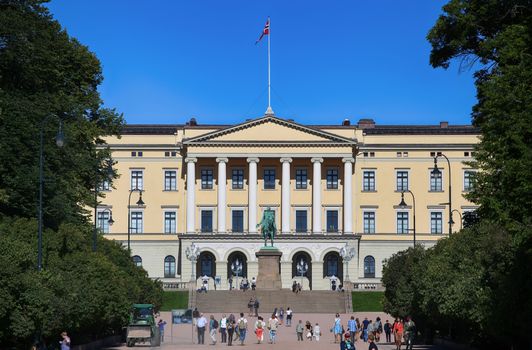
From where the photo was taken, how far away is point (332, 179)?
364ft

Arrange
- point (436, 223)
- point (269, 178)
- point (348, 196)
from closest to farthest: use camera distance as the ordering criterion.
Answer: point (348, 196) < point (436, 223) < point (269, 178)

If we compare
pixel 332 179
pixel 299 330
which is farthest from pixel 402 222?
pixel 299 330

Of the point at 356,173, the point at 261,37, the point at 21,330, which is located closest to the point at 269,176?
the point at 356,173

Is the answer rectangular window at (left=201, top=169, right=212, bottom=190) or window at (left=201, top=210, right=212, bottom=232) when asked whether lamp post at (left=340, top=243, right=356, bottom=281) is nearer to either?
window at (left=201, top=210, right=212, bottom=232)

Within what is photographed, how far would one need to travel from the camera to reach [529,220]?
3253cm

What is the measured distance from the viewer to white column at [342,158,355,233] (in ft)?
355

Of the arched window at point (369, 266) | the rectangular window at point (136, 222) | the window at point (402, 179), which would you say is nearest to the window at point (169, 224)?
the rectangular window at point (136, 222)

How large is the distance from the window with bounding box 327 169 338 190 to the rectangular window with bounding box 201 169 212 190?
10.9 metres

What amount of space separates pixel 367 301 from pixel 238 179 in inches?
923

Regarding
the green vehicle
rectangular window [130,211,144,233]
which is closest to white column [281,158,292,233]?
rectangular window [130,211,144,233]

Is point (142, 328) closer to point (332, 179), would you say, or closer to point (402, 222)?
point (332, 179)

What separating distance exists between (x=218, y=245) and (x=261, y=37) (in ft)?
66.9

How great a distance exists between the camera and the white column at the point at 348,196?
108 meters

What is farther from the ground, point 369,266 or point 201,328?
point 369,266
